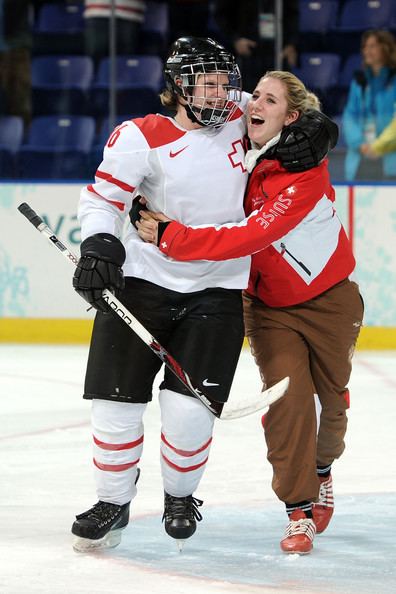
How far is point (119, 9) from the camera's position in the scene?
7367 mm

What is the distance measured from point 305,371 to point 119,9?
15.3 feet

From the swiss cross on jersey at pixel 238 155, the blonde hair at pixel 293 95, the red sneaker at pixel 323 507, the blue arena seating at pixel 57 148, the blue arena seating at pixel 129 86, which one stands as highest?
the blonde hair at pixel 293 95

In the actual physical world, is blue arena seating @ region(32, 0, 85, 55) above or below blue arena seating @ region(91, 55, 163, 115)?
above

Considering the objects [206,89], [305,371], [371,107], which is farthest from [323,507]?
[371,107]

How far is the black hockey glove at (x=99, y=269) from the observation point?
2.87m

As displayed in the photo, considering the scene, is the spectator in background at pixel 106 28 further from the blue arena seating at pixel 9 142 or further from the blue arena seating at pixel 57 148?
the blue arena seating at pixel 9 142

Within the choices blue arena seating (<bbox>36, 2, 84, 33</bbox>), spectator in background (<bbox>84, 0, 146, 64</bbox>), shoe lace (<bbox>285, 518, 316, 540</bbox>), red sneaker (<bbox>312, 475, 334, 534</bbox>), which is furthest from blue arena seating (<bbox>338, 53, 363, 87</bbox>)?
shoe lace (<bbox>285, 518, 316, 540</bbox>)

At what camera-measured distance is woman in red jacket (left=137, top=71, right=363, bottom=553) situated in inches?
117

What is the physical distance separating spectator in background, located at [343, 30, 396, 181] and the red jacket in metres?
3.79

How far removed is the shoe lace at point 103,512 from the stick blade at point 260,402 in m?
0.32

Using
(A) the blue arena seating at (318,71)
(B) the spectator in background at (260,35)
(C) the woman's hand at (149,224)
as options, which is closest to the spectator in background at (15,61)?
(B) the spectator in background at (260,35)

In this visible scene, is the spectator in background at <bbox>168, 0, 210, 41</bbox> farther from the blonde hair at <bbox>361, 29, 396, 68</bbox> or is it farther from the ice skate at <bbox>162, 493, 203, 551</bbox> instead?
the ice skate at <bbox>162, 493, 203, 551</bbox>

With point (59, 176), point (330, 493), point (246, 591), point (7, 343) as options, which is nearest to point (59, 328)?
point (7, 343)

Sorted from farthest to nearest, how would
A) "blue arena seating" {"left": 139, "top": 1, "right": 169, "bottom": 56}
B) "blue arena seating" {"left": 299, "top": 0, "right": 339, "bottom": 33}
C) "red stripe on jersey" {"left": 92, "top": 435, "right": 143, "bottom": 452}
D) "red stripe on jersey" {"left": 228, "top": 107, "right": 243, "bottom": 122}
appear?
"blue arena seating" {"left": 139, "top": 1, "right": 169, "bottom": 56} < "blue arena seating" {"left": 299, "top": 0, "right": 339, "bottom": 33} < "red stripe on jersey" {"left": 228, "top": 107, "right": 243, "bottom": 122} < "red stripe on jersey" {"left": 92, "top": 435, "right": 143, "bottom": 452}
